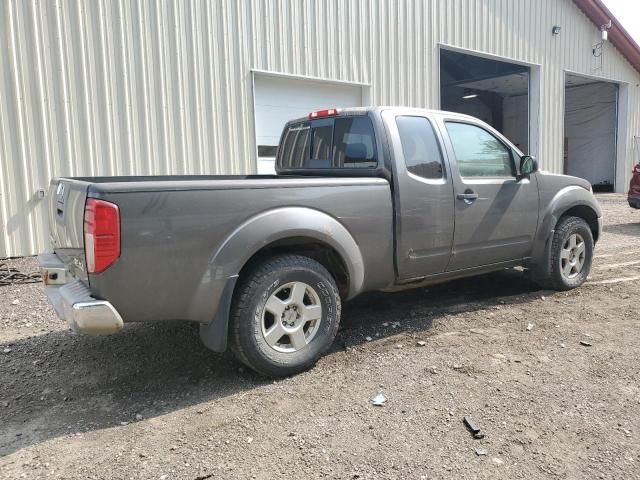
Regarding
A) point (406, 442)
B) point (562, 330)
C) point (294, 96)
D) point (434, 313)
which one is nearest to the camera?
point (406, 442)

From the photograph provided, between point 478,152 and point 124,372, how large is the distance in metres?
3.54

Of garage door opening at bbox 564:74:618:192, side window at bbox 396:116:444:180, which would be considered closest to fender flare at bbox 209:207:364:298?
side window at bbox 396:116:444:180

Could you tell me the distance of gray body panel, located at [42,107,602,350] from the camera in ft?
9.89

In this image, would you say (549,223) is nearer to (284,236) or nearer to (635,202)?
(284,236)

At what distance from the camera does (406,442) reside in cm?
280

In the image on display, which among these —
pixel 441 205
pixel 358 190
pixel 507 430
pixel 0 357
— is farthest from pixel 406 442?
pixel 0 357

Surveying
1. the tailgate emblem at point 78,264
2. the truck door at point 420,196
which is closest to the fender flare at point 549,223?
the truck door at point 420,196

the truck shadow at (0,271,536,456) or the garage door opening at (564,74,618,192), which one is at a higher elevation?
the garage door opening at (564,74,618,192)

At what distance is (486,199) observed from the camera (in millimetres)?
4699

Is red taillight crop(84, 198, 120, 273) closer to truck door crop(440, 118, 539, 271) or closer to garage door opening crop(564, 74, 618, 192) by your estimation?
truck door crop(440, 118, 539, 271)

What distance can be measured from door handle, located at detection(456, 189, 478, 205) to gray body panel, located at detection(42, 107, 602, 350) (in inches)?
1.4

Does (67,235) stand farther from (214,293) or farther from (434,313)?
(434,313)

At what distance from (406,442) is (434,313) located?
2.29 meters

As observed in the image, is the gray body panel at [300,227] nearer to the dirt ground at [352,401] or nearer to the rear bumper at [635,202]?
the dirt ground at [352,401]
